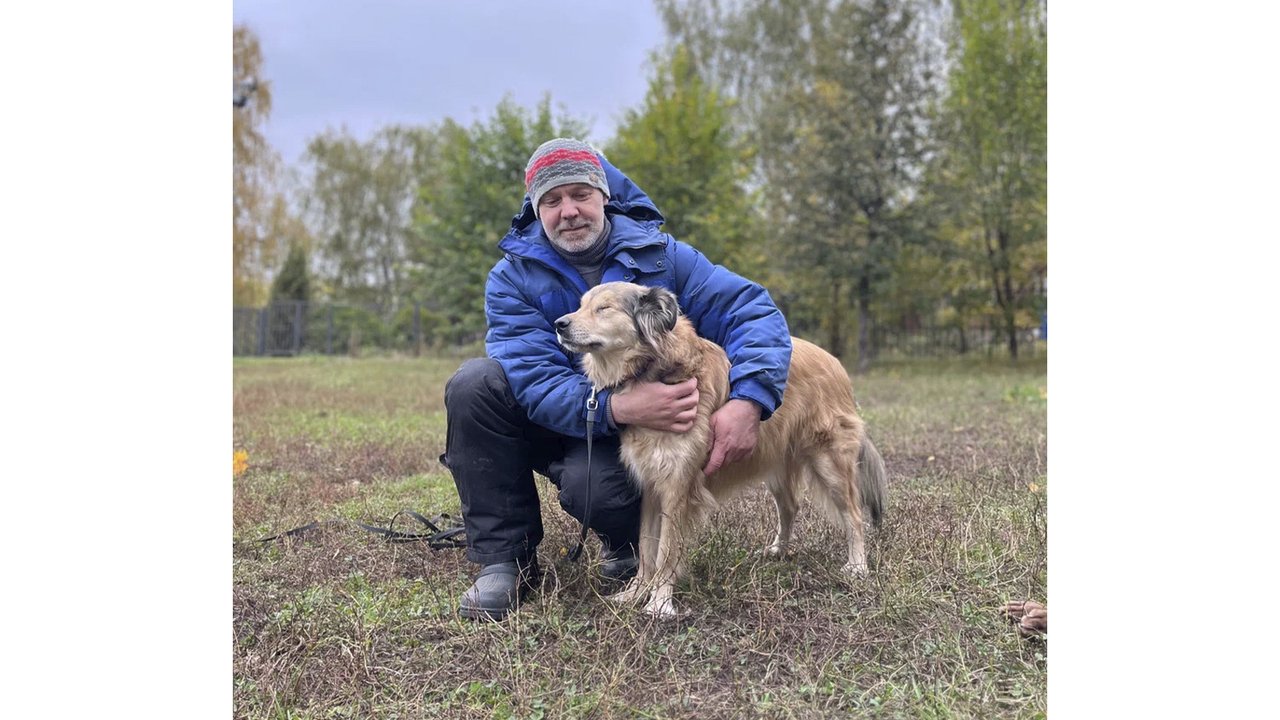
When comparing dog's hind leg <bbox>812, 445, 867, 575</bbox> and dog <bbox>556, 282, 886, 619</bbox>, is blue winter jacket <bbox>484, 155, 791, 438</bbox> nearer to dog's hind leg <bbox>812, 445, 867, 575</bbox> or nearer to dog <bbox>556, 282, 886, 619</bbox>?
dog <bbox>556, 282, 886, 619</bbox>

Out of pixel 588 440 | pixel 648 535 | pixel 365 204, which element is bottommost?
pixel 648 535

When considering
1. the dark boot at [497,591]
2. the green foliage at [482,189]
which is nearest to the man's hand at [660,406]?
the dark boot at [497,591]

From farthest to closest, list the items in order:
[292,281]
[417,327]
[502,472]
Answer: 1. [292,281]
2. [417,327]
3. [502,472]

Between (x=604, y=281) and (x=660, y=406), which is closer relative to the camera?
(x=660, y=406)

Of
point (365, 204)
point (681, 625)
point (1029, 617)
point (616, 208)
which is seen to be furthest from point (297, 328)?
point (1029, 617)

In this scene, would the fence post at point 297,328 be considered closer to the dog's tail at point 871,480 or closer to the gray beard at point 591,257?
the gray beard at point 591,257

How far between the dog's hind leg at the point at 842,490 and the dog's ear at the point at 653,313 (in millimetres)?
1047

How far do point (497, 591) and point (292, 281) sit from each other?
30.2 m

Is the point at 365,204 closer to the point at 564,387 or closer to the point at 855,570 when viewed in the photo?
the point at 564,387

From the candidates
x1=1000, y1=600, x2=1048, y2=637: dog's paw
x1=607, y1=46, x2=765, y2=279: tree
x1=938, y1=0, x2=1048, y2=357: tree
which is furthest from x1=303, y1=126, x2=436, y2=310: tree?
x1=1000, y1=600, x2=1048, y2=637: dog's paw

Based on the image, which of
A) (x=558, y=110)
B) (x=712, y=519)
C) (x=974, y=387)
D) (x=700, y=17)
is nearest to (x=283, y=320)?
(x=558, y=110)

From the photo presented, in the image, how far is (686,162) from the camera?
1978 cm

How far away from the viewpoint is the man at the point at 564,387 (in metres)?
3.13
